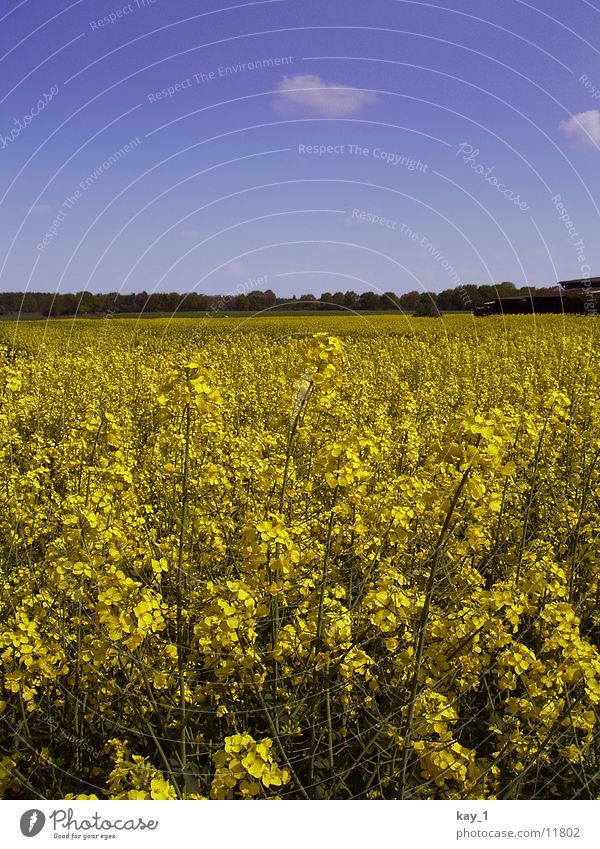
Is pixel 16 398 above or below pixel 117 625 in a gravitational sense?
above

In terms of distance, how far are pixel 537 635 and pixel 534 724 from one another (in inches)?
44.7

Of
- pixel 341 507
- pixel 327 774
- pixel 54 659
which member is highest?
pixel 341 507

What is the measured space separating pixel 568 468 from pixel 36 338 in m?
25.1

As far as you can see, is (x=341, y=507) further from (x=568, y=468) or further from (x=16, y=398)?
(x=16, y=398)

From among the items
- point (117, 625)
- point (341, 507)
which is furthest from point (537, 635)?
point (117, 625)

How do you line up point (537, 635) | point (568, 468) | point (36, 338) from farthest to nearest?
point (36, 338) → point (568, 468) → point (537, 635)

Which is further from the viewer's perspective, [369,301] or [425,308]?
[425,308]

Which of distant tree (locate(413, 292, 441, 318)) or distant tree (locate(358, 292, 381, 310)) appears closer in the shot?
distant tree (locate(358, 292, 381, 310))

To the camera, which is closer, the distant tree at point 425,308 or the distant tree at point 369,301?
the distant tree at point 369,301

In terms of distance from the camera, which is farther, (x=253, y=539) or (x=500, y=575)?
(x=500, y=575)

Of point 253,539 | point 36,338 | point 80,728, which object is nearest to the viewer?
point 253,539
